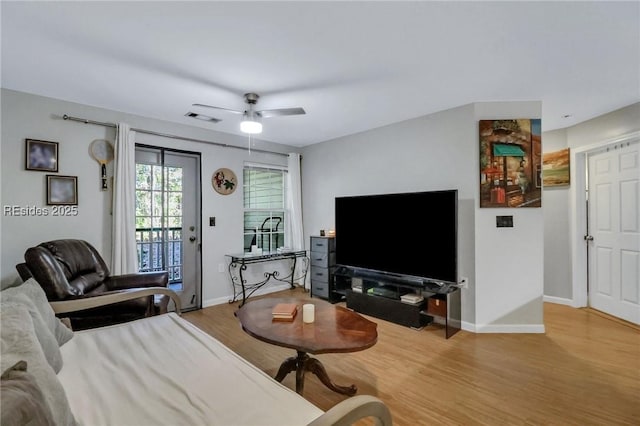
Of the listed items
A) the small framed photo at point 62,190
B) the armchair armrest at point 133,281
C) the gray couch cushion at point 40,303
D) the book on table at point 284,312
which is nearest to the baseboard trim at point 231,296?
the armchair armrest at point 133,281

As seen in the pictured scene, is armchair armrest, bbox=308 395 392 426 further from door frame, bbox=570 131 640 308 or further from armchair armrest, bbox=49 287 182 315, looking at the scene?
door frame, bbox=570 131 640 308

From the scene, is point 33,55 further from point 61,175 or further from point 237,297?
point 237,297

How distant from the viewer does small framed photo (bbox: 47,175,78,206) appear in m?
3.02

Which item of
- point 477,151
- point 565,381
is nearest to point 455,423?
point 565,381

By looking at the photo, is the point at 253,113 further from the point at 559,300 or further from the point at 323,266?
the point at 559,300

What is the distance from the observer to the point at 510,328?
3.21 m

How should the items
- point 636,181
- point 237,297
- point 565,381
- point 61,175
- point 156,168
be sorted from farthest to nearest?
point 237,297 < point 156,168 < point 636,181 < point 61,175 < point 565,381

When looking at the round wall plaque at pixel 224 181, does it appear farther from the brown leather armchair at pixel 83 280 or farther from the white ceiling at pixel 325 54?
the brown leather armchair at pixel 83 280

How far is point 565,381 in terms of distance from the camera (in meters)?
2.26

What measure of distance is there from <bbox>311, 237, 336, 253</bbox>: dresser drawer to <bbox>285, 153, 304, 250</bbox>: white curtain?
22.5 inches

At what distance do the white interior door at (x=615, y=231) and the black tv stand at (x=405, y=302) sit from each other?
2024 millimetres

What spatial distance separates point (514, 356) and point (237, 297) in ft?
11.4

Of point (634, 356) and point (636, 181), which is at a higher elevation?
point (636, 181)

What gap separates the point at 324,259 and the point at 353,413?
11.3 ft
